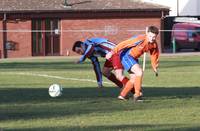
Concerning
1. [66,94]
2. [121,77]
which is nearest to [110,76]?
[66,94]

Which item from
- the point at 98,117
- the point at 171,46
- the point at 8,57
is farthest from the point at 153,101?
the point at 171,46

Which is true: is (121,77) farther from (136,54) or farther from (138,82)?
(138,82)

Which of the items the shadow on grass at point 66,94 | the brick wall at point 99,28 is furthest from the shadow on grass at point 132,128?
the brick wall at point 99,28

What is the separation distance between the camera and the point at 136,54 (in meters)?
15.3

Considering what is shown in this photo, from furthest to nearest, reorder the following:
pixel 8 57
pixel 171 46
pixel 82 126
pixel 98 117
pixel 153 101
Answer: pixel 171 46 → pixel 8 57 → pixel 153 101 → pixel 98 117 → pixel 82 126

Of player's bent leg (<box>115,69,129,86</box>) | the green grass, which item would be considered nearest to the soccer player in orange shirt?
the green grass

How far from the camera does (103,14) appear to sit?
178 ft

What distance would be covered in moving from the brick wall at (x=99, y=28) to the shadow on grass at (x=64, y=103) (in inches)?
1410

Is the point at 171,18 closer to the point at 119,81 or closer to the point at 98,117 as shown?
the point at 119,81

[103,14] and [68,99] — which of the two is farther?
[103,14]

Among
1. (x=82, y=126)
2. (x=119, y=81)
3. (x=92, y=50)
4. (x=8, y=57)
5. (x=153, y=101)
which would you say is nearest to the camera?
(x=82, y=126)

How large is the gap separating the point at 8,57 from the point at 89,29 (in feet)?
20.9

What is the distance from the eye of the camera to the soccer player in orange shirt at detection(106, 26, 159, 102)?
1477cm

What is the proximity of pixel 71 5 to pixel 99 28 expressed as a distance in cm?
270
